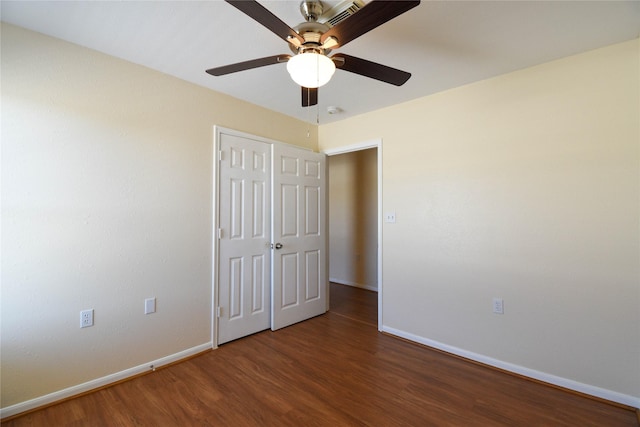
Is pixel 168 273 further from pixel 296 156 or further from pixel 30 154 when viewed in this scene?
pixel 296 156

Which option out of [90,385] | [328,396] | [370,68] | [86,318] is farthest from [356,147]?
[90,385]

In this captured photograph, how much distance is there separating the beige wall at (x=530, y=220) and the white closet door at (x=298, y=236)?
0.98m

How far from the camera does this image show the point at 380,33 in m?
1.78

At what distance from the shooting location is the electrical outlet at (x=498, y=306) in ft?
7.55

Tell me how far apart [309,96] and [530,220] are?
1.99 metres

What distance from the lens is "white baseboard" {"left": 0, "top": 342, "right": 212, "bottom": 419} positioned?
172 centimetres

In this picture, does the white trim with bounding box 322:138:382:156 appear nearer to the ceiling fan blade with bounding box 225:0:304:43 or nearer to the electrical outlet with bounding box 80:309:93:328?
the ceiling fan blade with bounding box 225:0:304:43

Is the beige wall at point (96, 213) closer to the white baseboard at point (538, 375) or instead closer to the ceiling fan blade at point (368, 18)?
the ceiling fan blade at point (368, 18)

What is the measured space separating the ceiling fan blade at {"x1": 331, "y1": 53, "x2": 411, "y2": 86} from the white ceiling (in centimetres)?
35

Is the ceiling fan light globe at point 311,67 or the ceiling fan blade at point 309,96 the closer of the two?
the ceiling fan light globe at point 311,67

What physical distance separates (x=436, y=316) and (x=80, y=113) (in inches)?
133

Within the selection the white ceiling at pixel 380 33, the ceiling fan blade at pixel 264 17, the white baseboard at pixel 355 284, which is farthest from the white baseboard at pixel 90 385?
the white baseboard at pixel 355 284

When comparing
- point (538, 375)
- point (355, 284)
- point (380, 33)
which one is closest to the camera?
point (380, 33)

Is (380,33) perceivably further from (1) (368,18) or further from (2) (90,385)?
(2) (90,385)
